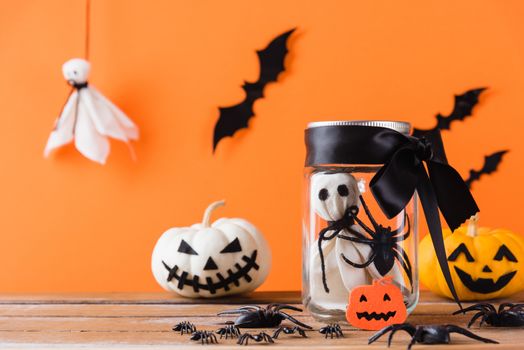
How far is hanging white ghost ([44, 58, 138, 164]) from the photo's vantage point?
209cm

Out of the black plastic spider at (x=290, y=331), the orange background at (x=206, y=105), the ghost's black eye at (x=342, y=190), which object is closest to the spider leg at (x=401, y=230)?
the ghost's black eye at (x=342, y=190)

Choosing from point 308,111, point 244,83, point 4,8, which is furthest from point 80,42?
point 308,111

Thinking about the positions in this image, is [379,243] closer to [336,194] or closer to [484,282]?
[336,194]

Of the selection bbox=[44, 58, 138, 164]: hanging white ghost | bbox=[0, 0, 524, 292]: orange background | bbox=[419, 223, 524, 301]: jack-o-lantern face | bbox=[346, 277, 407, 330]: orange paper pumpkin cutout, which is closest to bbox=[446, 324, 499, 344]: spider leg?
bbox=[346, 277, 407, 330]: orange paper pumpkin cutout

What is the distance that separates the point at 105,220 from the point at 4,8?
2.56ft

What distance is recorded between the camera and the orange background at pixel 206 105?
218cm

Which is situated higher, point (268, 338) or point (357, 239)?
Result: point (357, 239)

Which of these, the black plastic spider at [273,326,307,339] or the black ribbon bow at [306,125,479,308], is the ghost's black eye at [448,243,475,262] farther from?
the black plastic spider at [273,326,307,339]

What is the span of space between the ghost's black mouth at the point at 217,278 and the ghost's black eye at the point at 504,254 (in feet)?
1.77

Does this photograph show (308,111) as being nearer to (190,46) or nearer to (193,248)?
(190,46)

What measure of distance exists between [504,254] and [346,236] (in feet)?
1.93

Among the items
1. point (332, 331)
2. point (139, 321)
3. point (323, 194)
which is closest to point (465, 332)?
point (332, 331)

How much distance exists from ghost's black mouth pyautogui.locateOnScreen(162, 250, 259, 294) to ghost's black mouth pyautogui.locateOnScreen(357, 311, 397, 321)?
1.74 feet

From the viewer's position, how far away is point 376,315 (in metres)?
1.02
